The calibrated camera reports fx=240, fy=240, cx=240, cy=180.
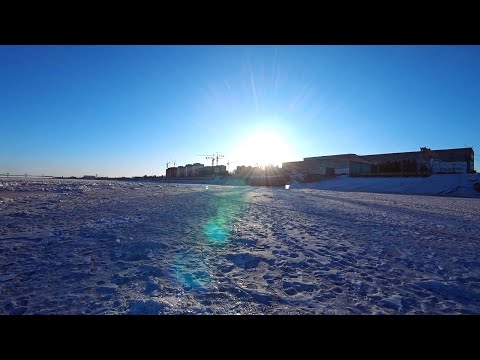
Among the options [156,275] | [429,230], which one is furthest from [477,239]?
[156,275]

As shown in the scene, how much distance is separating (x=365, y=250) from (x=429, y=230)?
3.57 meters

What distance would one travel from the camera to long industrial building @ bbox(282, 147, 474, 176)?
3778 cm

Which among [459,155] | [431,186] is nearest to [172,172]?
[459,155]

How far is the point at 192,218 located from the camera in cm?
828

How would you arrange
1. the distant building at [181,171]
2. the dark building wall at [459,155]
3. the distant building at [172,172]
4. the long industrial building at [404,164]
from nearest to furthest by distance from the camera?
the long industrial building at [404,164] < the dark building wall at [459,155] < the distant building at [181,171] < the distant building at [172,172]

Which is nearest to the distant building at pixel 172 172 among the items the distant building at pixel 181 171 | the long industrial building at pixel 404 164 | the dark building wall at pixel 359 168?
the distant building at pixel 181 171

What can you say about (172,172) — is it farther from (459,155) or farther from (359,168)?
(459,155)

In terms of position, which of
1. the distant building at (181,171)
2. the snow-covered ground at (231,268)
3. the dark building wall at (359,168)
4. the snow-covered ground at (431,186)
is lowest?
the snow-covered ground at (231,268)

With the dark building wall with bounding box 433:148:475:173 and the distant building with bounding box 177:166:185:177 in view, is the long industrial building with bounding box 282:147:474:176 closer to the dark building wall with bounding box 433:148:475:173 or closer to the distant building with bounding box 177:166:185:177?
the dark building wall with bounding box 433:148:475:173

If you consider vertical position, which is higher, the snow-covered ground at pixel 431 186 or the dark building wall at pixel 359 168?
the dark building wall at pixel 359 168

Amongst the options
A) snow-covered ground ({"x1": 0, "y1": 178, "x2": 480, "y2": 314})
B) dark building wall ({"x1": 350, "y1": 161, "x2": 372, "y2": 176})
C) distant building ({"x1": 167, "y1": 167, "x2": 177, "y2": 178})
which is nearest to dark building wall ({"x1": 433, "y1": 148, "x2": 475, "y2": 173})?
dark building wall ({"x1": 350, "y1": 161, "x2": 372, "y2": 176})

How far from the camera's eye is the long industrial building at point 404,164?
37781 millimetres

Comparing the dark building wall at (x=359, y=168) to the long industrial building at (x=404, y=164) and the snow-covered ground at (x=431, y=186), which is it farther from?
the snow-covered ground at (x=431, y=186)
